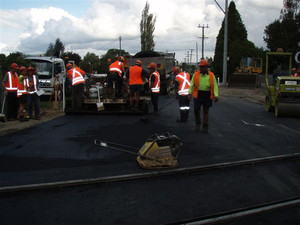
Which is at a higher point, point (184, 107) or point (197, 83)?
point (197, 83)

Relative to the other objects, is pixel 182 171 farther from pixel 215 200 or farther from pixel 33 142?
pixel 33 142

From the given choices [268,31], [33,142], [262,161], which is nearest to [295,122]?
[262,161]

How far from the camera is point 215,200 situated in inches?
181

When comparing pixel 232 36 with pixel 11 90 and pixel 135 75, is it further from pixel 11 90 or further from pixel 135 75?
pixel 11 90

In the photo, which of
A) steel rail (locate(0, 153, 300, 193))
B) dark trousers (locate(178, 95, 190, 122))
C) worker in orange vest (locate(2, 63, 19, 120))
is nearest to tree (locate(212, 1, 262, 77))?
dark trousers (locate(178, 95, 190, 122))

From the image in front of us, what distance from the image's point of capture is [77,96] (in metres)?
12.6

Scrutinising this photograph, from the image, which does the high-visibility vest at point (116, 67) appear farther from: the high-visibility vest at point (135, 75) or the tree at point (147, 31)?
the tree at point (147, 31)

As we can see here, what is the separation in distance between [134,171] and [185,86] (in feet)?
19.4

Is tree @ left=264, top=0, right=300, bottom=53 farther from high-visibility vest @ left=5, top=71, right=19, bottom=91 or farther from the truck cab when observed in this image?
high-visibility vest @ left=5, top=71, right=19, bottom=91

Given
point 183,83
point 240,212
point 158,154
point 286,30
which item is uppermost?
point 286,30

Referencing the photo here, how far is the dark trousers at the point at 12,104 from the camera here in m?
12.2

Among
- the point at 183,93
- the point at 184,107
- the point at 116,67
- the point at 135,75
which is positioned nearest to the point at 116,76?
the point at 116,67

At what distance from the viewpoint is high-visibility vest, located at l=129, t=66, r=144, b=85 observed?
12.6m

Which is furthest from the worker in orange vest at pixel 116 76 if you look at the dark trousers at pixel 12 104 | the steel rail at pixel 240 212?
the steel rail at pixel 240 212
